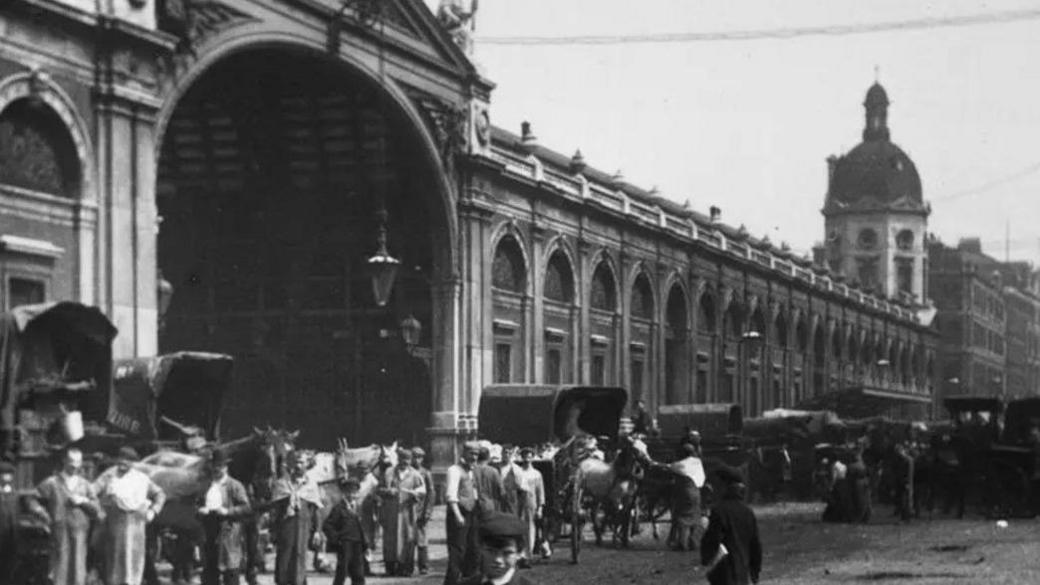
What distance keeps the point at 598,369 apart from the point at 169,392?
25.5 metres

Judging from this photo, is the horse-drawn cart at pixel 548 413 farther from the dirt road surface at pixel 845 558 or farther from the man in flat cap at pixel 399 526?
the man in flat cap at pixel 399 526

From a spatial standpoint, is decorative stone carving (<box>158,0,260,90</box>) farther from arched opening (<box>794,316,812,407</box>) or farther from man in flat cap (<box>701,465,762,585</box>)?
arched opening (<box>794,316,812,407</box>)

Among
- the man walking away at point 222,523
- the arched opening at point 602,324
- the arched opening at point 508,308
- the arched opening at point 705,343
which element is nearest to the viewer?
the man walking away at point 222,523

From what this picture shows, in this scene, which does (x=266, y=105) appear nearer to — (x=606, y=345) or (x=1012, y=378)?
(x=606, y=345)

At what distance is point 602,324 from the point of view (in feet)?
153

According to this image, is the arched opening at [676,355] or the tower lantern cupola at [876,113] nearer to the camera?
the arched opening at [676,355]

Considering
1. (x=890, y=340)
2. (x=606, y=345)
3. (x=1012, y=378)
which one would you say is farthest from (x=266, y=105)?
(x=1012, y=378)

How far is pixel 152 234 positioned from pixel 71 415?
703cm

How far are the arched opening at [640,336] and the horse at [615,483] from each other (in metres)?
24.6

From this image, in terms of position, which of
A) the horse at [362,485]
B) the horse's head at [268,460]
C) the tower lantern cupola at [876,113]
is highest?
the tower lantern cupola at [876,113]

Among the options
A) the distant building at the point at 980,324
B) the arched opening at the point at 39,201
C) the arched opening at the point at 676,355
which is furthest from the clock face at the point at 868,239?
the arched opening at the point at 39,201

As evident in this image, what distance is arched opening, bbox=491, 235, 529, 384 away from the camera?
38.9 meters

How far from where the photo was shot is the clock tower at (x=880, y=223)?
95938 millimetres

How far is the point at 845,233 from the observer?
97125mm
